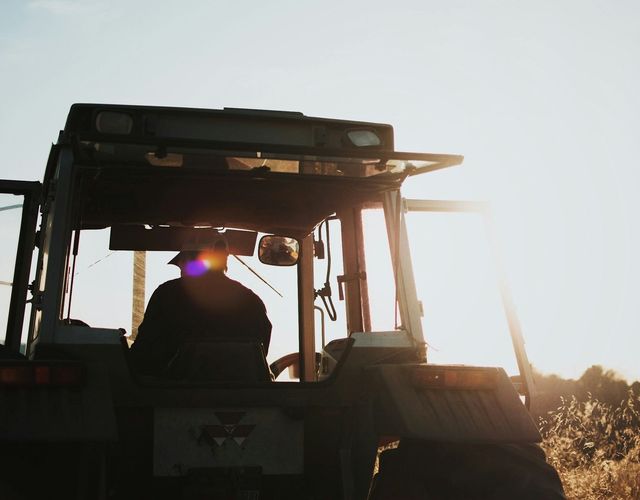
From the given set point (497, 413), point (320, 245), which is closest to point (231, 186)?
point (320, 245)

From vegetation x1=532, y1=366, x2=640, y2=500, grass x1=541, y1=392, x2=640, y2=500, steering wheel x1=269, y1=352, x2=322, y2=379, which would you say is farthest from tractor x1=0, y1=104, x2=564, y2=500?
grass x1=541, y1=392, x2=640, y2=500

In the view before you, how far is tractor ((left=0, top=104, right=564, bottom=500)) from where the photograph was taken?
2.73 meters

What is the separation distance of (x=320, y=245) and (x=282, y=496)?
1999 millimetres

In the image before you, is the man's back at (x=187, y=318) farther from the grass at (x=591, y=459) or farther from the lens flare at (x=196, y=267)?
the grass at (x=591, y=459)

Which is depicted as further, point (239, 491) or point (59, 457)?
point (239, 491)

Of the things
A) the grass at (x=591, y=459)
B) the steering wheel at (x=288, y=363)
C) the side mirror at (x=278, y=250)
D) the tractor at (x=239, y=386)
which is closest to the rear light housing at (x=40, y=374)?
the tractor at (x=239, y=386)

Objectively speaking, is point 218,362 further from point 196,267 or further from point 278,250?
point 278,250

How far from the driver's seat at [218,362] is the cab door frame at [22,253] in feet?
3.42

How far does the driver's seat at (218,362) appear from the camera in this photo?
3316mm

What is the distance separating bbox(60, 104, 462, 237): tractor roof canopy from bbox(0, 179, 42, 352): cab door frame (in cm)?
31

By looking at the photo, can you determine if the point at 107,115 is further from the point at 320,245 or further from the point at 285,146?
the point at 320,245

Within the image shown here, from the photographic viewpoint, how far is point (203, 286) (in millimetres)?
3854

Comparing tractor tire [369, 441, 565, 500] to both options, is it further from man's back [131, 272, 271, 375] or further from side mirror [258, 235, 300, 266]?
side mirror [258, 235, 300, 266]

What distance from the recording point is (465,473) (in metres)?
2.82
